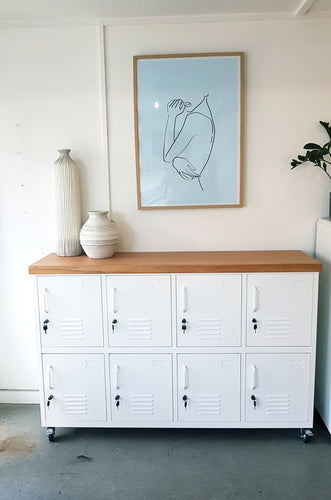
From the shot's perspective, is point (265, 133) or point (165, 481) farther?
point (265, 133)

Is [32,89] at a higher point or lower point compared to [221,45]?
lower

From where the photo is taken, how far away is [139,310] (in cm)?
221

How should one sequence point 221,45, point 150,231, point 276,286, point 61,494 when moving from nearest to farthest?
1. point 61,494
2. point 276,286
3. point 221,45
4. point 150,231

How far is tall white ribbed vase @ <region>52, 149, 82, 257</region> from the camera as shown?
2400 mm

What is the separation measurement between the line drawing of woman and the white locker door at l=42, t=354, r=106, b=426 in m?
1.23

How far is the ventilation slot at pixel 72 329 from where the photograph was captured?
2.24 m

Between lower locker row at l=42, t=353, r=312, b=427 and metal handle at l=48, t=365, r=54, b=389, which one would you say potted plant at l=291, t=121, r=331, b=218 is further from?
metal handle at l=48, t=365, r=54, b=389

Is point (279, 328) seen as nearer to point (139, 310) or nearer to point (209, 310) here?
point (209, 310)

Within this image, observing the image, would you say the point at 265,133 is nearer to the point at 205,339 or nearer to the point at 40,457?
the point at 205,339

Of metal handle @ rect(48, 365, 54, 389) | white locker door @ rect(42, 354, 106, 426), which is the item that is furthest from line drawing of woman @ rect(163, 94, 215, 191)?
metal handle @ rect(48, 365, 54, 389)

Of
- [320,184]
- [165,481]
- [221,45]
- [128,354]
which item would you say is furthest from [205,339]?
[221,45]

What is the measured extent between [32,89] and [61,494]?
88.0 inches

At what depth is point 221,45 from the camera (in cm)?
236

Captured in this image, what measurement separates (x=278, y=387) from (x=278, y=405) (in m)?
0.11
